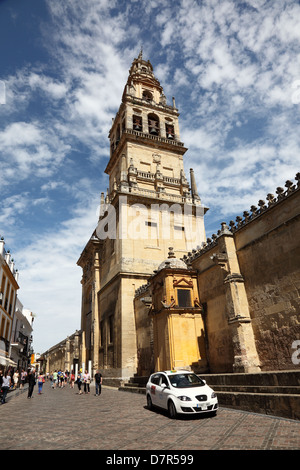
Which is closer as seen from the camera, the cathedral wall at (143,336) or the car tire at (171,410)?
the car tire at (171,410)

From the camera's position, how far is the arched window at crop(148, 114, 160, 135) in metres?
30.9

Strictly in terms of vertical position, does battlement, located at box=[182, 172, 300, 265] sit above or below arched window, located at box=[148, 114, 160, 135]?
below

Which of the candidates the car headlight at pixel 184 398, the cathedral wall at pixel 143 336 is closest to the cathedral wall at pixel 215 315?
the cathedral wall at pixel 143 336

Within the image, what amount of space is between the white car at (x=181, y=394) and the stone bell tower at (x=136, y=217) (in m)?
10.9

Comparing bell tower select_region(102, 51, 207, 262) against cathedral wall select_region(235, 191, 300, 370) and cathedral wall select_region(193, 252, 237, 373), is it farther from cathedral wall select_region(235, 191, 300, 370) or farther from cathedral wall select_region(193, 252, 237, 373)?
cathedral wall select_region(235, 191, 300, 370)

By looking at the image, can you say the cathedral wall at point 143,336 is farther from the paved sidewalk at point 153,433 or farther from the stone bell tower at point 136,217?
the paved sidewalk at point 153,433

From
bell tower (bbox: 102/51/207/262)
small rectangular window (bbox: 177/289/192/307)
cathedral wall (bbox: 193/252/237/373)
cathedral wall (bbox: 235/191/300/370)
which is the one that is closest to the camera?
cathedral wall (bbox: 235/191/300/370)

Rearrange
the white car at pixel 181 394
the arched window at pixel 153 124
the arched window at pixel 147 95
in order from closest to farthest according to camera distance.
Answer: the white car at pixel 181 394 < the arched window at pixel 153 124 < the arched window at pixel 147 95

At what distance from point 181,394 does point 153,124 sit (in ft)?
93.5

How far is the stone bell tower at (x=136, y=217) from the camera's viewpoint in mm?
21422

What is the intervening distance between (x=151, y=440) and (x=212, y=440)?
1219 mm

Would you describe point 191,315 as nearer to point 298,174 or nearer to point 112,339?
point 298,174

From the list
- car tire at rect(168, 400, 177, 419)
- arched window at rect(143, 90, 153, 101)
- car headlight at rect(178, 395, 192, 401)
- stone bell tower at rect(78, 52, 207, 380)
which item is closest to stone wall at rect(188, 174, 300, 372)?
car headlight at rect(178, 395, 192, 401)

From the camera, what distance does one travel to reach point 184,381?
9.06 metres
